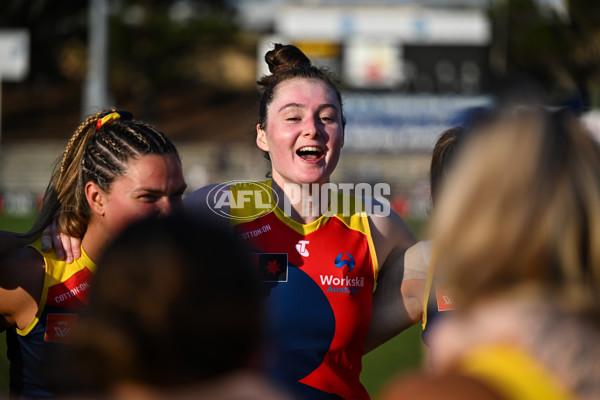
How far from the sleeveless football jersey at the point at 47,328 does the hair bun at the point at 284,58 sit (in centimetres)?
120

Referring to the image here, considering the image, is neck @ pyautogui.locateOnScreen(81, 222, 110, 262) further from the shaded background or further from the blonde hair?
the shaded background

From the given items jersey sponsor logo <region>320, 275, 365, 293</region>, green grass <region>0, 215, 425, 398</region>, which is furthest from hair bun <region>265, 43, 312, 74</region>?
green grass <region>0, 215, 425, 398</region>

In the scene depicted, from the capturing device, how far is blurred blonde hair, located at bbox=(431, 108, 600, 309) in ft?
4.53

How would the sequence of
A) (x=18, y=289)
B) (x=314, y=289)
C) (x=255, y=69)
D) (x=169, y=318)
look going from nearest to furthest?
(x=169, y=318)
(x=18, y=289)
(x=314, y=289)
(x=255, y=69)

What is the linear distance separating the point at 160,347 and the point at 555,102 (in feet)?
3.43

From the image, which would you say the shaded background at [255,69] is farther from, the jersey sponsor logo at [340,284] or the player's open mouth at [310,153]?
the jersey sponsor logo at [340,284]

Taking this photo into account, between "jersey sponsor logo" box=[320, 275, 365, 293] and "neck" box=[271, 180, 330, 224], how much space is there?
27 cm

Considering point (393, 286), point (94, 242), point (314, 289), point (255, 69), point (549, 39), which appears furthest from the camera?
point (255, 69)

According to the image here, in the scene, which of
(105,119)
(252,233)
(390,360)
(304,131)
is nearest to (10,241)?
(105,119)

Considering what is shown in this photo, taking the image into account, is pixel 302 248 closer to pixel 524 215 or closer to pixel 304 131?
Answer: pixel 304 131

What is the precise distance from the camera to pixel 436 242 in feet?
4.84

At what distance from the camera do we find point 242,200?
128 inches

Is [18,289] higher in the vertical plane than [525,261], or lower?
lower

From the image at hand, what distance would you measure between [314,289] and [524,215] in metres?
1.73
